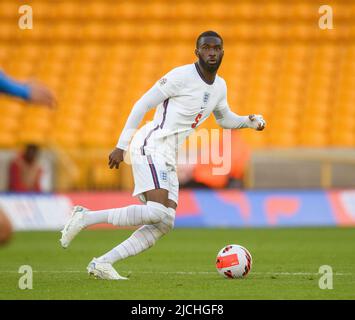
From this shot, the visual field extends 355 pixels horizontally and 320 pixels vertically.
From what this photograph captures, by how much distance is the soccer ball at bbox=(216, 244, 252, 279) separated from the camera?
28.2 ft

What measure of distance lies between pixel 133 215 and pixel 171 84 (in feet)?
4.25

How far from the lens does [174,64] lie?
2341cm

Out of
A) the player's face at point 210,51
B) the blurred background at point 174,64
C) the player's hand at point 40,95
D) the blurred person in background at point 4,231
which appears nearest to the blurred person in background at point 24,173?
the blurred background at point 174,64

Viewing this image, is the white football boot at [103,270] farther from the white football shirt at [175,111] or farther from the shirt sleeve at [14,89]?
the shirt sleeve at [14,89]

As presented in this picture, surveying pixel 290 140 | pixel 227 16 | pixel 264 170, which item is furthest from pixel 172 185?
pixel 227 16

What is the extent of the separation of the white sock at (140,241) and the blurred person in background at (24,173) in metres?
8.97

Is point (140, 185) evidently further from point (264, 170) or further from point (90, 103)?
point (90, 103)

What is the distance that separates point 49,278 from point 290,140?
42.6 feet

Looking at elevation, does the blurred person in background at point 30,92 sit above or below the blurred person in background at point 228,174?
above

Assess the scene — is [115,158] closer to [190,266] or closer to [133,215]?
[133,215]

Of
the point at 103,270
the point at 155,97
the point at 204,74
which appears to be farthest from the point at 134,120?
the point at 103,270

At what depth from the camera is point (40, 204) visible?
1748 centimetres

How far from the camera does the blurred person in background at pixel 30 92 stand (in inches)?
227

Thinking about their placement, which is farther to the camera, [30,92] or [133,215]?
[133,215]
